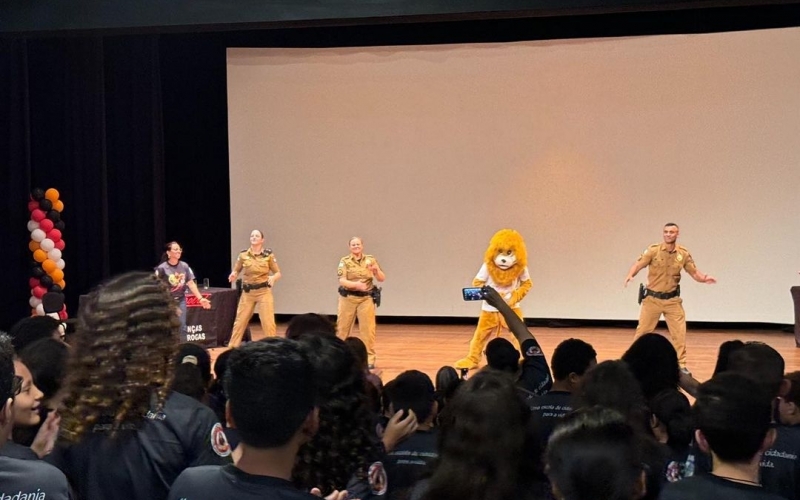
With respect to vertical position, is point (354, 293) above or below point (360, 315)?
above

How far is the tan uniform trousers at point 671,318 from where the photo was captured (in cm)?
931

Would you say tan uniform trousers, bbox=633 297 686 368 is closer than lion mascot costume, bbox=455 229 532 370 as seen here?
No

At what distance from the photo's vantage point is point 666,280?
955cm

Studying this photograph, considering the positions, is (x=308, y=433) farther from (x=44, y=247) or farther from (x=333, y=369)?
(x=44, y=247)

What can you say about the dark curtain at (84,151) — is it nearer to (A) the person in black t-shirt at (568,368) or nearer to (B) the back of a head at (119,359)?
(A) the person in black t-shirt at (568,368)

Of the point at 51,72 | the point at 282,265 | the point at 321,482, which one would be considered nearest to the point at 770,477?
the point at 321,482

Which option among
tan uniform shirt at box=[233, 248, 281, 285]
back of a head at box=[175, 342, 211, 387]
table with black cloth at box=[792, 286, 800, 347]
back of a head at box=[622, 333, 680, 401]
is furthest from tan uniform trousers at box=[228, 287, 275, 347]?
back of a head at box=[622, 333, 680, 401]

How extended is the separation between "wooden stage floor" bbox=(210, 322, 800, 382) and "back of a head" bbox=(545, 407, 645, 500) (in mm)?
6789

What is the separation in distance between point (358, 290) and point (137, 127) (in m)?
4.42

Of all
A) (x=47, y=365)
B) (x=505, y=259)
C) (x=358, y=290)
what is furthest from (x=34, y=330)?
(x=358, y=290)

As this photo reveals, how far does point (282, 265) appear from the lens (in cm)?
1345

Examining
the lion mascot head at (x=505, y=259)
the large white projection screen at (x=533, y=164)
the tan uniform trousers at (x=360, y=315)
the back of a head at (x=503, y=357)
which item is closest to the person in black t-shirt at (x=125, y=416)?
the back of a head at (x=503, y=357)

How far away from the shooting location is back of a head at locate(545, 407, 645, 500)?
72.9 inches

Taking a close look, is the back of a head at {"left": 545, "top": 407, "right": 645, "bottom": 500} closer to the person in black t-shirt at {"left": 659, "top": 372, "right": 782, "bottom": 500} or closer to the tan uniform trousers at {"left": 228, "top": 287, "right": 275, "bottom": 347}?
the person in black t-shirt at {"left": 659, "top": 372, "right": 782, "bottom": 500}
